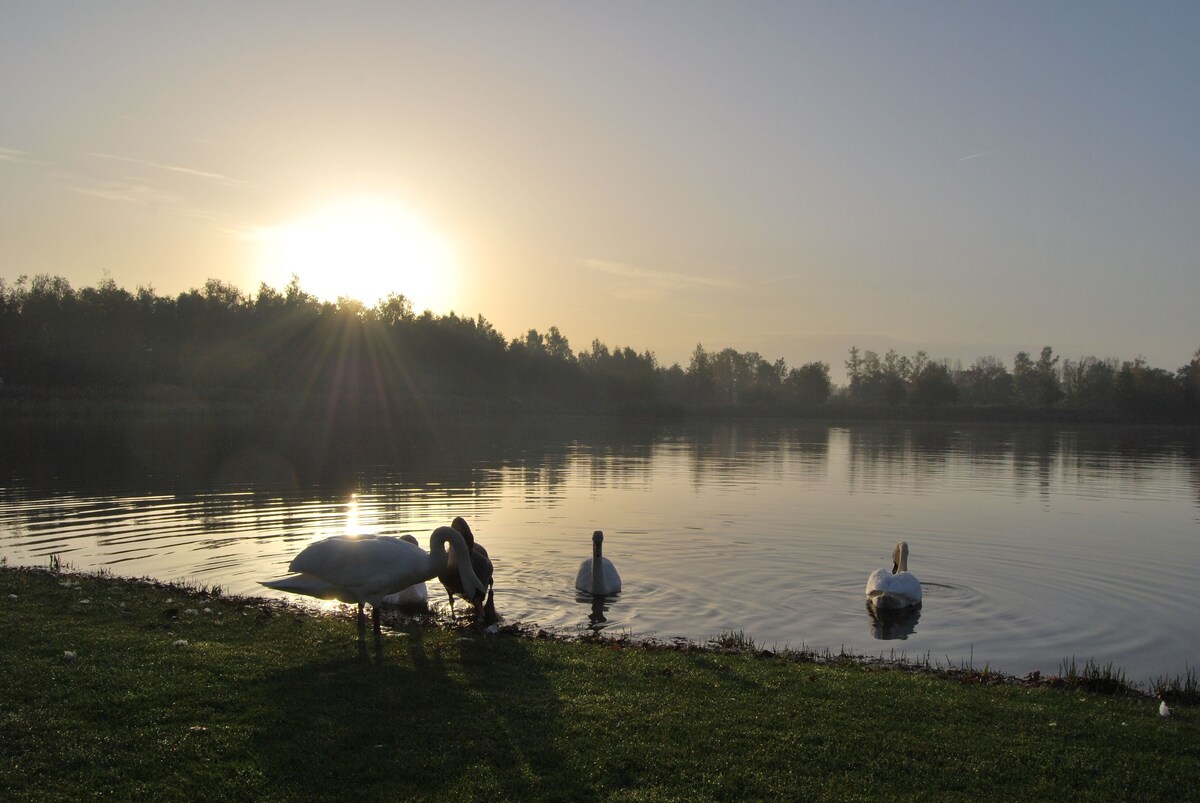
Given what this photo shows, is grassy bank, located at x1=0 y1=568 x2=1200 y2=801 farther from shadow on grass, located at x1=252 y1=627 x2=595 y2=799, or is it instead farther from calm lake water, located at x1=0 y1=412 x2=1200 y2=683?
calm lake water, located at x1=0 y1=412 x2=1200 y2=683

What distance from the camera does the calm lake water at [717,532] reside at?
15.7 m

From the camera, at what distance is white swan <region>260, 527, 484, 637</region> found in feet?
36.2

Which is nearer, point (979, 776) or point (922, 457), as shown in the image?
point (979, 776)

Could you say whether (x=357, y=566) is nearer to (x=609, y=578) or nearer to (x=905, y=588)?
(x=609, y=578)

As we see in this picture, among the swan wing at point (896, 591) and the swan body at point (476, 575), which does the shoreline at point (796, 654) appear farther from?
the swan wing at point (896, 591)

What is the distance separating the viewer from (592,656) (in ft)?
36.8

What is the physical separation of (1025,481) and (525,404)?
103 meters

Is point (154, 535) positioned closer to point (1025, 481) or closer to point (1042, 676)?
point (1042, 676)

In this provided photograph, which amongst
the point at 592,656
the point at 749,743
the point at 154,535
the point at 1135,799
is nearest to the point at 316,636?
→ the point at 592,656

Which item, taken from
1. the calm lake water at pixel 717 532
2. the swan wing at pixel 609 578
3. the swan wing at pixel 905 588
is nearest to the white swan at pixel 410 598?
the calm lake water at pixel 717 532

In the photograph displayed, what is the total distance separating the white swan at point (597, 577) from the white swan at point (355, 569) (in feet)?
20.0

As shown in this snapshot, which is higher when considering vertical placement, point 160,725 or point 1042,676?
point 160,725

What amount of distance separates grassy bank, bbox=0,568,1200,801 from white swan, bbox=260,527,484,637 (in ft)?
2.39

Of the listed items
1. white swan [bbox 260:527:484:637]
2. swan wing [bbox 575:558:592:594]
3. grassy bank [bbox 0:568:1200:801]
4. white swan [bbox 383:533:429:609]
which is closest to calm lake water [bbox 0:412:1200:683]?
swan wing [bbox 575:558:592:594]
